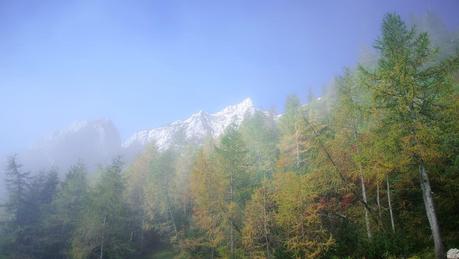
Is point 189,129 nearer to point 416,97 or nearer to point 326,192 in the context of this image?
point 326,192

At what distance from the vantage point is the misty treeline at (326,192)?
14.9 m

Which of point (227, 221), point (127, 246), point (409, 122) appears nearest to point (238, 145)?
point (227, 221)

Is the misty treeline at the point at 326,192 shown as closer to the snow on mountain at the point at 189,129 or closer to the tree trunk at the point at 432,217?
the tree trunk at the point at 432,217

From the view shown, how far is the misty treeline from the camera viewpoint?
1491 cm

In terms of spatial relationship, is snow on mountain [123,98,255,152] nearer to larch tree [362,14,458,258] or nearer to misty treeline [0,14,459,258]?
misty treeline [0,14,459,258]

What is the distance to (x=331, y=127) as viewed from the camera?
22.2 metres

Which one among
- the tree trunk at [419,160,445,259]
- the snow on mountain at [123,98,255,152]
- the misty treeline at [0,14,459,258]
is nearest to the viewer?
the tree trunk at [419,160,445,259]

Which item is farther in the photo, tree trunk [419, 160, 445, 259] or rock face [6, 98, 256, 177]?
rock face [6, 98, 256, 177]

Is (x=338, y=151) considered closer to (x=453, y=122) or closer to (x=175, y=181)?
(x=453, y=122)

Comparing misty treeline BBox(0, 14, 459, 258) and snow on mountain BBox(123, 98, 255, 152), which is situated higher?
snow on mountain BBox(123, 98, 255, 152)

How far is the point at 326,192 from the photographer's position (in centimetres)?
2261

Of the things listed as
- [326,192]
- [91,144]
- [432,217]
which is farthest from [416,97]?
[91,144]

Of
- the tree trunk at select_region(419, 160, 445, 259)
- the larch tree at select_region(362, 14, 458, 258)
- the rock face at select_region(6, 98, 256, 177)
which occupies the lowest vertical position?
the tree trunk at select_region(419, 160, 445, 259)

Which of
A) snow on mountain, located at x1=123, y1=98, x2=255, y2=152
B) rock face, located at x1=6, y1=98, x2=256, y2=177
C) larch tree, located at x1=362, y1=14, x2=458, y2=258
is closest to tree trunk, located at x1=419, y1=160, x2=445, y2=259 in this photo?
larch tree, located at x1=362, y1=14, x2=458, y2=258
